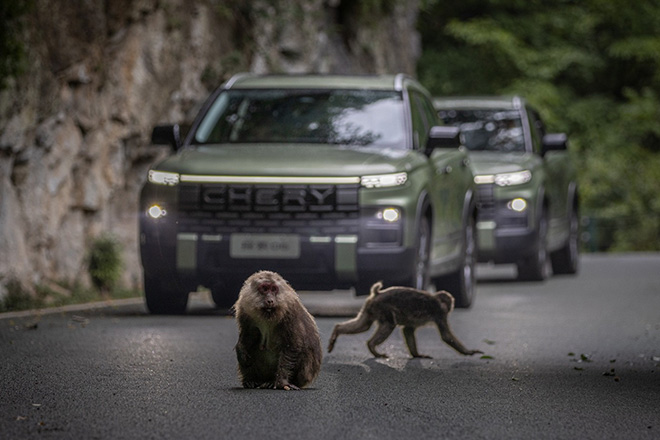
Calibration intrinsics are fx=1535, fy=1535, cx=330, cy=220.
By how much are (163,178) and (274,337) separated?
4.57 metres

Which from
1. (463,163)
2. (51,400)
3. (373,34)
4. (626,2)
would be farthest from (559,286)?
(626,2)

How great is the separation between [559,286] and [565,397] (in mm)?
10447

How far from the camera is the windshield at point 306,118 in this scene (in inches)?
512

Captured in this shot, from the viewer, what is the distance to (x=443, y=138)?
12.9 m

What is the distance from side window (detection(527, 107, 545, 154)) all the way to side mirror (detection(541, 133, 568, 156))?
0.21m

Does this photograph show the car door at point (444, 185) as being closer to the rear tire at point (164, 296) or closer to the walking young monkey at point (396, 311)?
Answer: the rear tire at point (164, 296)

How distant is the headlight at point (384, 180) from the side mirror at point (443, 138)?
0.87 metres

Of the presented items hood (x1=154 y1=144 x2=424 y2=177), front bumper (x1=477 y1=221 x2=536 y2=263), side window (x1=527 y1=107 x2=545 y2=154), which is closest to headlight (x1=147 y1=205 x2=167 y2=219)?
hood (x1=154 y1=144 x2=424 y2=177)

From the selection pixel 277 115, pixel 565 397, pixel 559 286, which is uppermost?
pixel 277 115

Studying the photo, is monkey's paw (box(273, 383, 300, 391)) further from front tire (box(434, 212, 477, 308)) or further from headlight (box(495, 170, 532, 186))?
headlight (box(495, 170, 532, 186))

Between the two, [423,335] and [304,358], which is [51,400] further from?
[423,335]

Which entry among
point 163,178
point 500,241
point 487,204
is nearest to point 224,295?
point 163,178

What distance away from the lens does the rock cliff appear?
1551 cm

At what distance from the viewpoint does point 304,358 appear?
791cm
